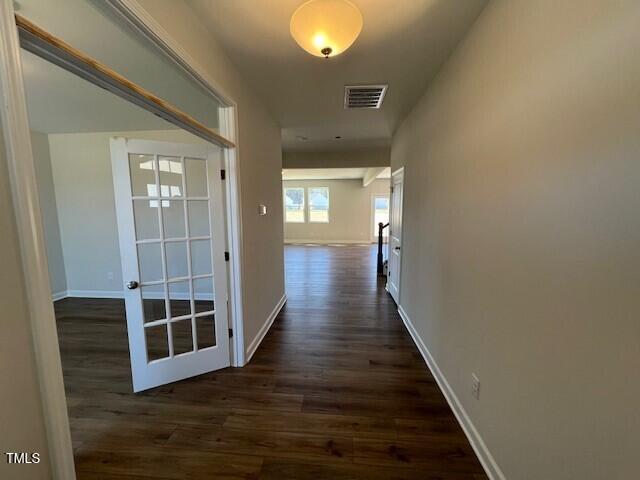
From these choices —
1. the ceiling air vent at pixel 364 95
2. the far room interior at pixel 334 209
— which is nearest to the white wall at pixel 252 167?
the ceiling air vent at pixel 364 95

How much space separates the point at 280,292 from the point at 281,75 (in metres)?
2.80

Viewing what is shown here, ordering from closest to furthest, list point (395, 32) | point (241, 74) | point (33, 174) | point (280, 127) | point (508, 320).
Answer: point (33, 174) < point (508, 320) < point (395, 32) < point (241, 74) < point (280, 127)

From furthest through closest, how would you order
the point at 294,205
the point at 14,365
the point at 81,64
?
1. the point at 294,205
2. the point at 81,64
3. the point at 14,365

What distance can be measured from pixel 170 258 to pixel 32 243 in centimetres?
173

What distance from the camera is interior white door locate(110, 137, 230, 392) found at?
1.98 m

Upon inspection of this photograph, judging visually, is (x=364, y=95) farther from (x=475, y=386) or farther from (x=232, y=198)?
(x=475, y=386)

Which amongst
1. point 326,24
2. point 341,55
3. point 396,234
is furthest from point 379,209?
point 326,24

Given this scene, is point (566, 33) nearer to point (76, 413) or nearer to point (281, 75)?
point (281, 75)

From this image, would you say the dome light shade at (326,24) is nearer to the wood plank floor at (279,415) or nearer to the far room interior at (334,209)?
the wood plank floor at (279,415)

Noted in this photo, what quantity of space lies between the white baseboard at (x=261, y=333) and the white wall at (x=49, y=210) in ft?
11.7

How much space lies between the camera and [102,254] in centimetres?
435

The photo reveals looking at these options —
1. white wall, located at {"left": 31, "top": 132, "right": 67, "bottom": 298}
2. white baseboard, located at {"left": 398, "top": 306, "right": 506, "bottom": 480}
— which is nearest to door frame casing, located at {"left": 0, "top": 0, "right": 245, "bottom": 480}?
white baseboard, located at {"left": 398, "top": 306, "right": 506, "bottom": 480}

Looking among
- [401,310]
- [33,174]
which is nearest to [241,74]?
[33,174]

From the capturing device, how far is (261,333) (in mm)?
2932
